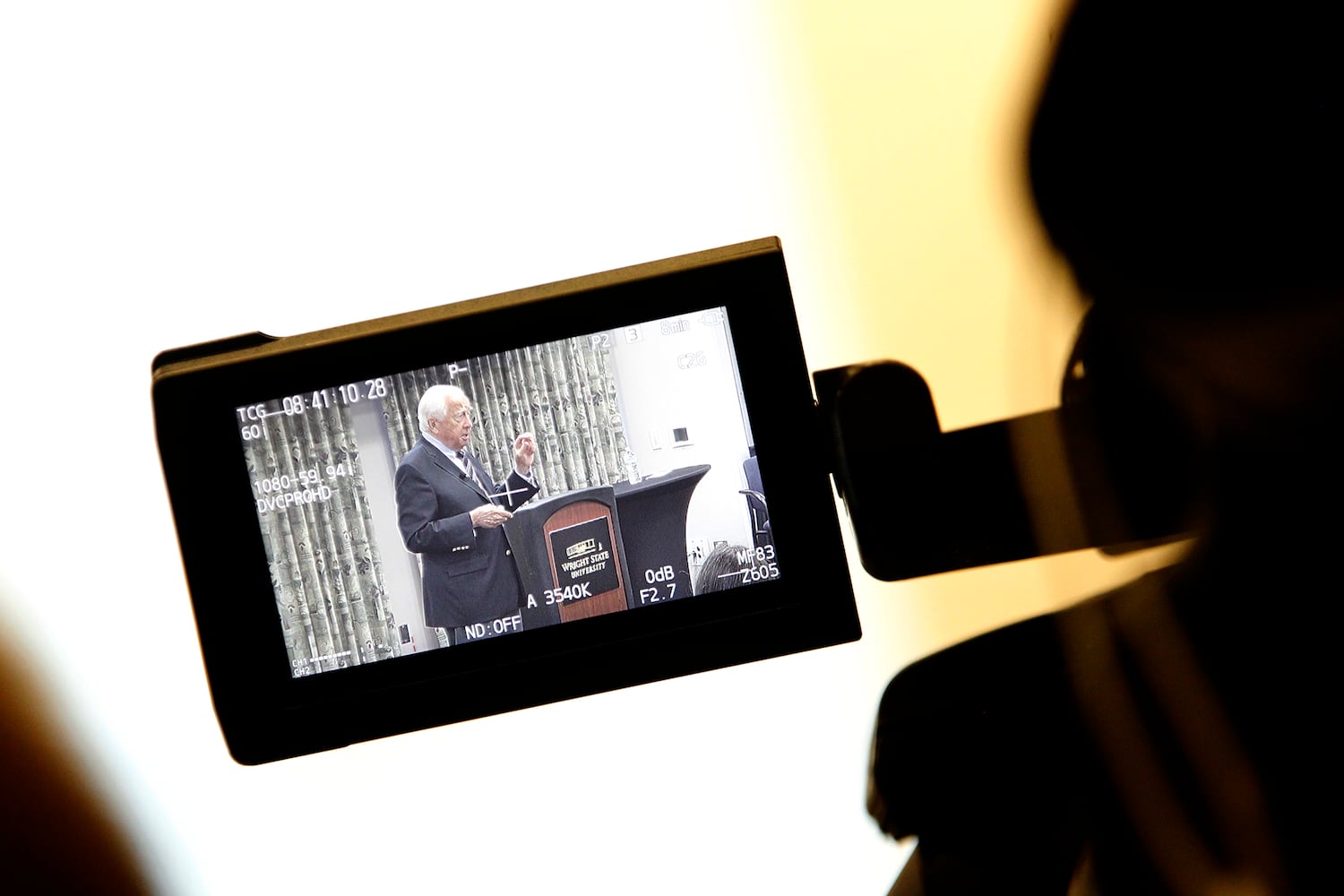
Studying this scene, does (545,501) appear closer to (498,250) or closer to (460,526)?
(460,526)

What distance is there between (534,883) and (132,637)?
1.34ft

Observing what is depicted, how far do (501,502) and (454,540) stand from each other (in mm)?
35

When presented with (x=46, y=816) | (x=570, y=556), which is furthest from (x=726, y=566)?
(x=46, y=816)

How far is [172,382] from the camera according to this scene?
506mm

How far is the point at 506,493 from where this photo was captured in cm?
53

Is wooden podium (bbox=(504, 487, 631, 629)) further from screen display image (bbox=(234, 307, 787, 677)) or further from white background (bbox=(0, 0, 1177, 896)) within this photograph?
white background (bbox=(0, 0, 1177, 896))

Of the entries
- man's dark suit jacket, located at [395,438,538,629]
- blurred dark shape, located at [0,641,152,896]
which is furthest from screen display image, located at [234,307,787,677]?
blurred dark shape, located at [0,641,152,896]

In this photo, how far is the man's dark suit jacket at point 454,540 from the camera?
53cm

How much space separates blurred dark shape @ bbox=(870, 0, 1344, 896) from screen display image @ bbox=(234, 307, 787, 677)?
0.17m

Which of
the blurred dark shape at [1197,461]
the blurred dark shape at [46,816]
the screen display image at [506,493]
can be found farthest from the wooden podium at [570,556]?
the blurred dark shape at [46,816]

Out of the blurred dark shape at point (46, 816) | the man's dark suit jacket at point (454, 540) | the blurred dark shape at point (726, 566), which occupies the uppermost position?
the man's dark suit jacket at point (454, 540)

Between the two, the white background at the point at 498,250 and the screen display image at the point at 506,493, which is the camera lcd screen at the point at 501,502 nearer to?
the screen display image at the point at 506,493

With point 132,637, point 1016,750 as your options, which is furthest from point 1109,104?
point 132,637

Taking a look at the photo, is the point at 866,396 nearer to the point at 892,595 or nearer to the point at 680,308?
the point at 680,308
